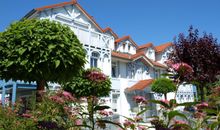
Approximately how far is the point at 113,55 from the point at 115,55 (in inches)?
10.9

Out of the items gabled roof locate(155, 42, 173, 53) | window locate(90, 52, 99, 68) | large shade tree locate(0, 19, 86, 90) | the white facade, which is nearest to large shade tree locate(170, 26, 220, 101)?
large shade tree locate(0, 19, 86, 90)

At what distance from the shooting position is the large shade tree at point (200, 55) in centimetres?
668

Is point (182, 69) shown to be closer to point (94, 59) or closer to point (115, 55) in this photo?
point (94, 59)

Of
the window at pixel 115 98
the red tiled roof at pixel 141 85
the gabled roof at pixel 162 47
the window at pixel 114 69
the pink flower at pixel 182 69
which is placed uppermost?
the gabled roof at pixel 162 47

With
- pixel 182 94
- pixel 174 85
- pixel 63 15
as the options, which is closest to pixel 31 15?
pixel 63 15

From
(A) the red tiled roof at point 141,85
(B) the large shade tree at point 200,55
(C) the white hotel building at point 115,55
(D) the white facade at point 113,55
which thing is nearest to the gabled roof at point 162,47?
(C) the white hotel building at point 115,55

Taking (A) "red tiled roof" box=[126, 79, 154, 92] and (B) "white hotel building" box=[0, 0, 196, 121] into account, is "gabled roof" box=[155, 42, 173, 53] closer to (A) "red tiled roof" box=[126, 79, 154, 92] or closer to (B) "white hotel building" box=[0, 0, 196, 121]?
(B) "white hotel building" box=[0, 0, 196, 121]

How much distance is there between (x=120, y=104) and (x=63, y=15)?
9593 mm

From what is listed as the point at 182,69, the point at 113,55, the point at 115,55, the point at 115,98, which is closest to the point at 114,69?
the point at 115,55

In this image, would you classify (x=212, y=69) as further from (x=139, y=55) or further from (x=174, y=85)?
(x=139, y=55)

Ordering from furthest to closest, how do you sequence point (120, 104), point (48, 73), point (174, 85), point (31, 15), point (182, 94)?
point (182, 94)
point (120, 104)
point (31, 15)
point (48, 73)
point (174, 85)

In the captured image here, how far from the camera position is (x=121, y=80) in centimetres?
2405

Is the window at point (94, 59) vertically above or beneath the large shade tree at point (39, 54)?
above

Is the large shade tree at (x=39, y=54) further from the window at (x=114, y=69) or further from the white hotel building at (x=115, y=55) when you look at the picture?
the window at (x=114, y=69)
